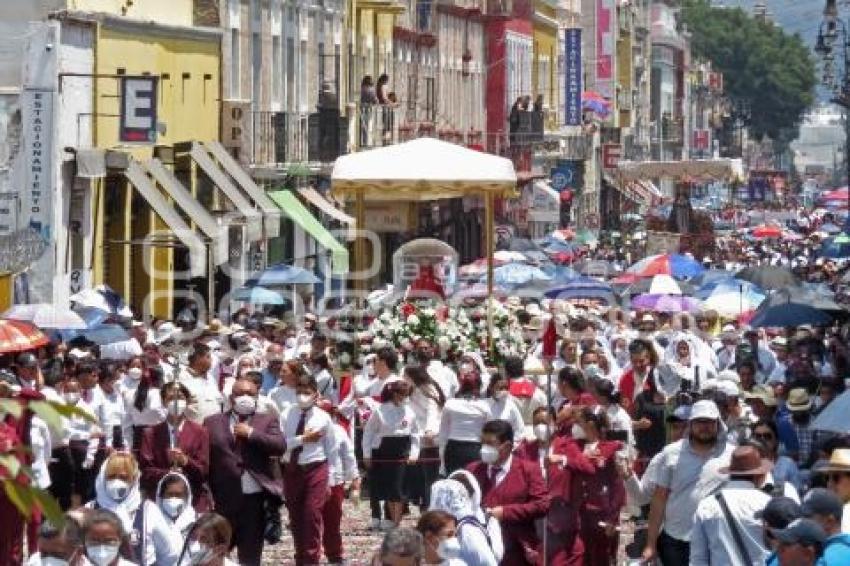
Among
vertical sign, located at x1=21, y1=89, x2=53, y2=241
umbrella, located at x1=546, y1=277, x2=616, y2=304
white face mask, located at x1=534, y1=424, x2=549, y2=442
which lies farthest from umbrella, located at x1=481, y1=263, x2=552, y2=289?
white face mask, located at x1=534, y1=424, x2=549, y2=442

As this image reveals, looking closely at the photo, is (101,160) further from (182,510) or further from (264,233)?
(182,510)

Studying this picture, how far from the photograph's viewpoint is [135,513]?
47.1ft

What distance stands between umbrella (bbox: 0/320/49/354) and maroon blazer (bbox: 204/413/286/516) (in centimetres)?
386

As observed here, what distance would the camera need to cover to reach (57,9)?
35531mm

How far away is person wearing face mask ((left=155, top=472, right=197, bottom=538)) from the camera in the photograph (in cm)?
1451

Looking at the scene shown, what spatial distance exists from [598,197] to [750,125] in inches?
3360

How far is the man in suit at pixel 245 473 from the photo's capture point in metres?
17.9

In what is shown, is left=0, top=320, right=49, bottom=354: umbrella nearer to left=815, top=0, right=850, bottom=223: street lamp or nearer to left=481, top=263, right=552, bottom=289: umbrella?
left=481, top=263, right=552, bottom=289: umbrella

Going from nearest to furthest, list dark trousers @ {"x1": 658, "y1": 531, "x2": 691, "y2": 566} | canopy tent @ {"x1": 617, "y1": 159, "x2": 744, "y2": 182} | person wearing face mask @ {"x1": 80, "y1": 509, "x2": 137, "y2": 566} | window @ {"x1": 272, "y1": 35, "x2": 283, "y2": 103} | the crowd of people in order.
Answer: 1. person wearing face mask @ {"x1": 80, "y1": 509, "x2": 137, "y2": 566}
2. the crowd of people
3. dark trousers @ {"x1": 658, "y1": 531, "x2": 691, "y2": 566}
4. window @ {"x1": 272, "y1": 35, "x2": 283, "y2": 103}
5. canopy tent @ {"x1": 617, "y1": 159, "x2": 744, "y2": 182}

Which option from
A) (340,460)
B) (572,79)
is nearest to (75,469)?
(340,460)

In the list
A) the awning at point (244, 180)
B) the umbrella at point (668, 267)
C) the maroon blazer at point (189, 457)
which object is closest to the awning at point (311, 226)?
the awning at point (244, 180)

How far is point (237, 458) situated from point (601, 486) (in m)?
2.90

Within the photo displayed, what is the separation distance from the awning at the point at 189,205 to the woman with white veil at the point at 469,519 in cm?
2564

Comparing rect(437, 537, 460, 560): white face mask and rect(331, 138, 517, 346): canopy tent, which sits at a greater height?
rect(331, 138, 517, 346): canopy tent
